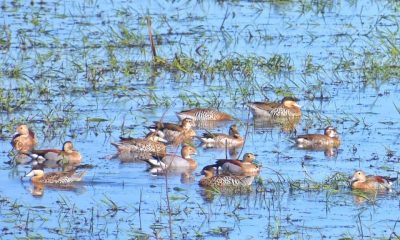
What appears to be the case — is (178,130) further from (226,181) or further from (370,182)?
(370,182)

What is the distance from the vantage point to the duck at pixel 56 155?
14109 millimetres

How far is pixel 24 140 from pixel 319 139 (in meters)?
3.12

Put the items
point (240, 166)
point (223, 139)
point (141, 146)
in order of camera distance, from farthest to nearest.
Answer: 1. point (223, 139)
2. point (141, 146)
3. point (240, 166)

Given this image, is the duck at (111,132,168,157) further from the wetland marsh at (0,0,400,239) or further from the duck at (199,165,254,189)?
the duck at (199,165,254,189)

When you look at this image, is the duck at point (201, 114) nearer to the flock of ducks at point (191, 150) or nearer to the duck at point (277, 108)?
the flock of ducks at point (191, 150)

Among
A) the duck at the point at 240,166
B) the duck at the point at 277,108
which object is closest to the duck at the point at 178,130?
the duck at the point at 277,108

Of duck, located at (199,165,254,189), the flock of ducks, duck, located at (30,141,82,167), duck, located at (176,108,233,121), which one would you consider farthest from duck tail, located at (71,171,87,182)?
duck, located at (176,108,233,121)

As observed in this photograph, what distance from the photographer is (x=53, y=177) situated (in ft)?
44.0

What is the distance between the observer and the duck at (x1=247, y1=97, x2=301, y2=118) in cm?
1628

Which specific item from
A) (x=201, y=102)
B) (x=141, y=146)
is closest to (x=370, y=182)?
(x=141, y=146)

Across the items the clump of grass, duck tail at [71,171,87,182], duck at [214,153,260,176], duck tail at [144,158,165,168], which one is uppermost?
the clump of grass

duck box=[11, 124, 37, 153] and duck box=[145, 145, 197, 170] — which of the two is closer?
duck box=[145, 145, 197, 170]

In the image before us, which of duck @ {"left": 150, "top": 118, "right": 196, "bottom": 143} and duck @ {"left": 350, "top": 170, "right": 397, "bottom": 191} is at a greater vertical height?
duck @ {"left": 350, "top": 170, "right": 397, "bottom": 191}

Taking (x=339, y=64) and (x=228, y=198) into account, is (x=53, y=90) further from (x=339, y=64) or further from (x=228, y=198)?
(x=228, y=198)
